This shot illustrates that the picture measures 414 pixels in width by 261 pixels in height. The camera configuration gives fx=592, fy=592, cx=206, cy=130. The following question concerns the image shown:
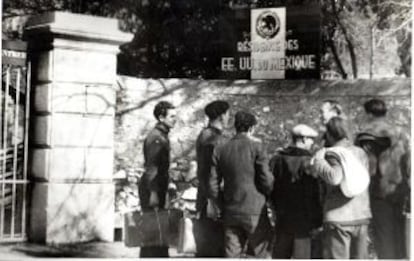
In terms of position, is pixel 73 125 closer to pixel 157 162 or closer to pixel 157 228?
pixel 157 162

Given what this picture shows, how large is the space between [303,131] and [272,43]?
1.87ft

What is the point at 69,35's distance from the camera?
11.9 ft

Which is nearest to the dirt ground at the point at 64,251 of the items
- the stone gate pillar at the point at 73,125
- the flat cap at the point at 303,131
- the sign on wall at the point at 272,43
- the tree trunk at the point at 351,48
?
the stone gate pillar at the point at 73,125

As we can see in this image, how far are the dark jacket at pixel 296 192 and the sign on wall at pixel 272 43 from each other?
0.51m

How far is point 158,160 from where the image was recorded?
367cm

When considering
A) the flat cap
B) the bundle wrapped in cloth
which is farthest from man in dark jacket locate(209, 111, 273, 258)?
the bundle wrapped in cloth

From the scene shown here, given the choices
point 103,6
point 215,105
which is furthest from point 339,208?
point 103,6

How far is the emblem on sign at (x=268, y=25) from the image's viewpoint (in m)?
3.61

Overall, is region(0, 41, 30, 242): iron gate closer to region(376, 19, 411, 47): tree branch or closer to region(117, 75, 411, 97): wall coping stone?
region(117, 75, 411, 97): wall coping stone

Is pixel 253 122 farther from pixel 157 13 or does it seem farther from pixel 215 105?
pixel 157 13

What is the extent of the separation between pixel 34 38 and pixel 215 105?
47.2 inches

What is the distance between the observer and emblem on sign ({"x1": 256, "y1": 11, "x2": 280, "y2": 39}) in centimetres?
361

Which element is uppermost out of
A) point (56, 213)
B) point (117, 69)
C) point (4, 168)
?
point (117, 69)

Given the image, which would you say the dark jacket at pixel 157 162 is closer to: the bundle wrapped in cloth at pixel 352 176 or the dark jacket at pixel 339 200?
the dark jacket at pixel 339 200
